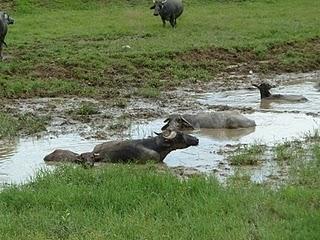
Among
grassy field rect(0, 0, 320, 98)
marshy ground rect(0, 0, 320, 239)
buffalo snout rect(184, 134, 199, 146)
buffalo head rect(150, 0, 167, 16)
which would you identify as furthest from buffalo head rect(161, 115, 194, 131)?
buffalo head rect(150, 0, 167, 16)

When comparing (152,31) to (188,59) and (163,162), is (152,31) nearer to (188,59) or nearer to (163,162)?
(188,59)

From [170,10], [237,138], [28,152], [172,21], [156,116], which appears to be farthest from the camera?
[172,21]

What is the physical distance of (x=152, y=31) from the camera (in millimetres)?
22484

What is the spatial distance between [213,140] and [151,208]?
14.7ft

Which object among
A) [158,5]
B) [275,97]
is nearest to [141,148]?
[275,97]

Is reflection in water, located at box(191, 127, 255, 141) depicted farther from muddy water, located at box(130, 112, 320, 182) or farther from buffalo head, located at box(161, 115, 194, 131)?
buffalo head, located at box(161, 115, 194, 131)

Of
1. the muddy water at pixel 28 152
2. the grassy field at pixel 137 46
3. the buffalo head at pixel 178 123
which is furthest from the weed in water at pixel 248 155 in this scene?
the grassy field at pixel 137 46

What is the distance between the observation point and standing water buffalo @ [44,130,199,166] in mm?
9398

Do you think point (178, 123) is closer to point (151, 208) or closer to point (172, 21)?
point (151, 208)

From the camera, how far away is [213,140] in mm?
11039

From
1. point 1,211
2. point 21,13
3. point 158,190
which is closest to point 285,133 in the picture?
point 158,190

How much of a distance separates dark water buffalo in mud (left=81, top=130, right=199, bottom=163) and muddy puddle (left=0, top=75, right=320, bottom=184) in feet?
0.64

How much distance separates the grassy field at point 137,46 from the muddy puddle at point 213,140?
225 centimetres

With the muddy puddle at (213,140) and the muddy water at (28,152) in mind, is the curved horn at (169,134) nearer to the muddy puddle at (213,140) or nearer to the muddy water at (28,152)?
the muddy puddle at (213,140)
